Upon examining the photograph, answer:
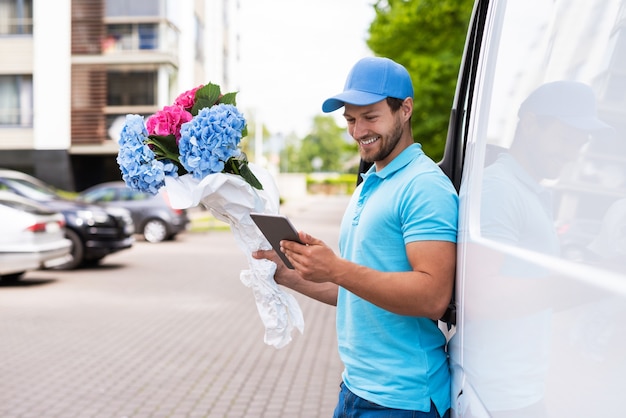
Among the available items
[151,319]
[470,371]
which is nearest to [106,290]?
[151,319]

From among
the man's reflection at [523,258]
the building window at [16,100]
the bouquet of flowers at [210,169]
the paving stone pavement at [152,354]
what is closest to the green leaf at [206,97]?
the bouquet of flowers at [210,169]

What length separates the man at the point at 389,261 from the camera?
6.15 feet

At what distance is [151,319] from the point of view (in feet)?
29.5

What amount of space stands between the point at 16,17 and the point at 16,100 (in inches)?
138

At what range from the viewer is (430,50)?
20875 mm

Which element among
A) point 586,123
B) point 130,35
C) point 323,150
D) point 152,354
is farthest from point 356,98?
point 323,150

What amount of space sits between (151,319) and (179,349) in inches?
67.9

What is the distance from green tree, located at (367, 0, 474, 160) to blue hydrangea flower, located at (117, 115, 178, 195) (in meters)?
16.9

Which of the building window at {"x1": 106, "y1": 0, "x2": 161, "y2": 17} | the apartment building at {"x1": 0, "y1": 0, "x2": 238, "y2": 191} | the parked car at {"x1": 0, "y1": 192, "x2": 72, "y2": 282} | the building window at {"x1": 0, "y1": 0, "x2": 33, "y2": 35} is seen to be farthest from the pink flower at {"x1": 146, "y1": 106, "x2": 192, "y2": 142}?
the building window at {"x1": 106, "y1": 0, "x2": 161, "y2": 17}

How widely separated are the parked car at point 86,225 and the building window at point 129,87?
20779 mm

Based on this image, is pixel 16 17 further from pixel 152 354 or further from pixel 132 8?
pixel 152 354

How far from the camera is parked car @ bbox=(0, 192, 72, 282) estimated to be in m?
10.7

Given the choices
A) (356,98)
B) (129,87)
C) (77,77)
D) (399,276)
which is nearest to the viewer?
(399,276)

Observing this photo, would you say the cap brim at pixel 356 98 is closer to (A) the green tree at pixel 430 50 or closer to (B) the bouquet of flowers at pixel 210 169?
(B) the bouquet of flowers at pixel 210 169
